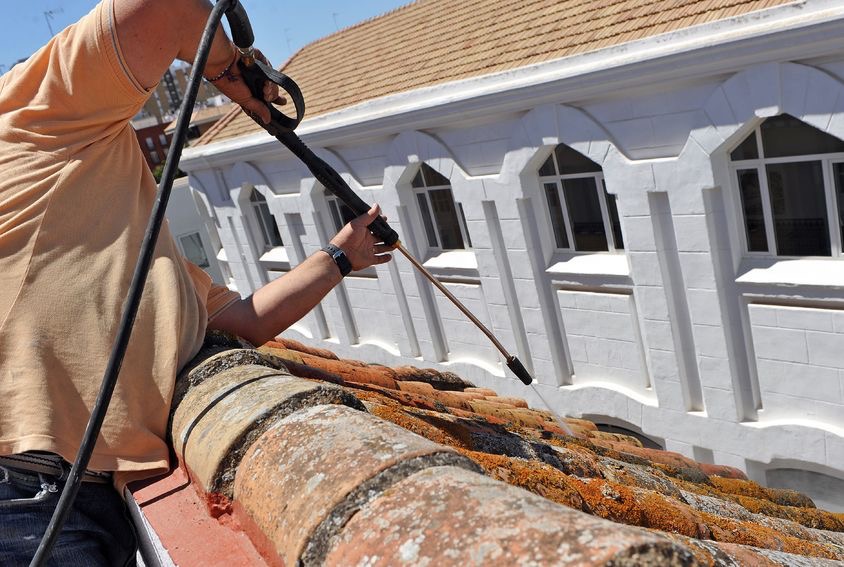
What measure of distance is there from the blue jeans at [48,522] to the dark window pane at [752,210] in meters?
7.58

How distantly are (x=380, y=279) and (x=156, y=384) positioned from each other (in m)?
11.6

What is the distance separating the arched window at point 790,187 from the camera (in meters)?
7.56

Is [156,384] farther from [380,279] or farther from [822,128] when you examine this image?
[380,279]

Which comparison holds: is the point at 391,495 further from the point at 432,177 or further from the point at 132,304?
the point at 432,177

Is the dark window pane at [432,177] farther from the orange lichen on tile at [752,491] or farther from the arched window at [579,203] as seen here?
the orange lichen on tile at [752,491]

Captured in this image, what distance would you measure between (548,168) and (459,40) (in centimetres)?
312

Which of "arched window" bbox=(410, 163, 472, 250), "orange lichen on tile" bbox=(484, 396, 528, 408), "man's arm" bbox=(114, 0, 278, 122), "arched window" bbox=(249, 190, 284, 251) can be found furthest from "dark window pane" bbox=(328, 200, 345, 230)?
"man's arm" bbox=(114, 0, 278, 122)

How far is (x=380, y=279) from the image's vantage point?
14109mm

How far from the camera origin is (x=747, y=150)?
8078mm

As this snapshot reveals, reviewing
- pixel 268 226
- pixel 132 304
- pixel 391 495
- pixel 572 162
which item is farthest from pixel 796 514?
pixel 268 226

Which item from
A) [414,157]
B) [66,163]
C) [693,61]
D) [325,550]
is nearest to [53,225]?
[66,163]

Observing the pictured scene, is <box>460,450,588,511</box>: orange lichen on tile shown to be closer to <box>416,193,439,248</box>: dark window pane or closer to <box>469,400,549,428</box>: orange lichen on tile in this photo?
<box>469,400,549,428</box>: orange lichen on tile

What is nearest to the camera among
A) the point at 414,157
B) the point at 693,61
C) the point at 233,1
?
the point at 233,1

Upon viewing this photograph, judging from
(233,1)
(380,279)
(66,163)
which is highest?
(233,1)
